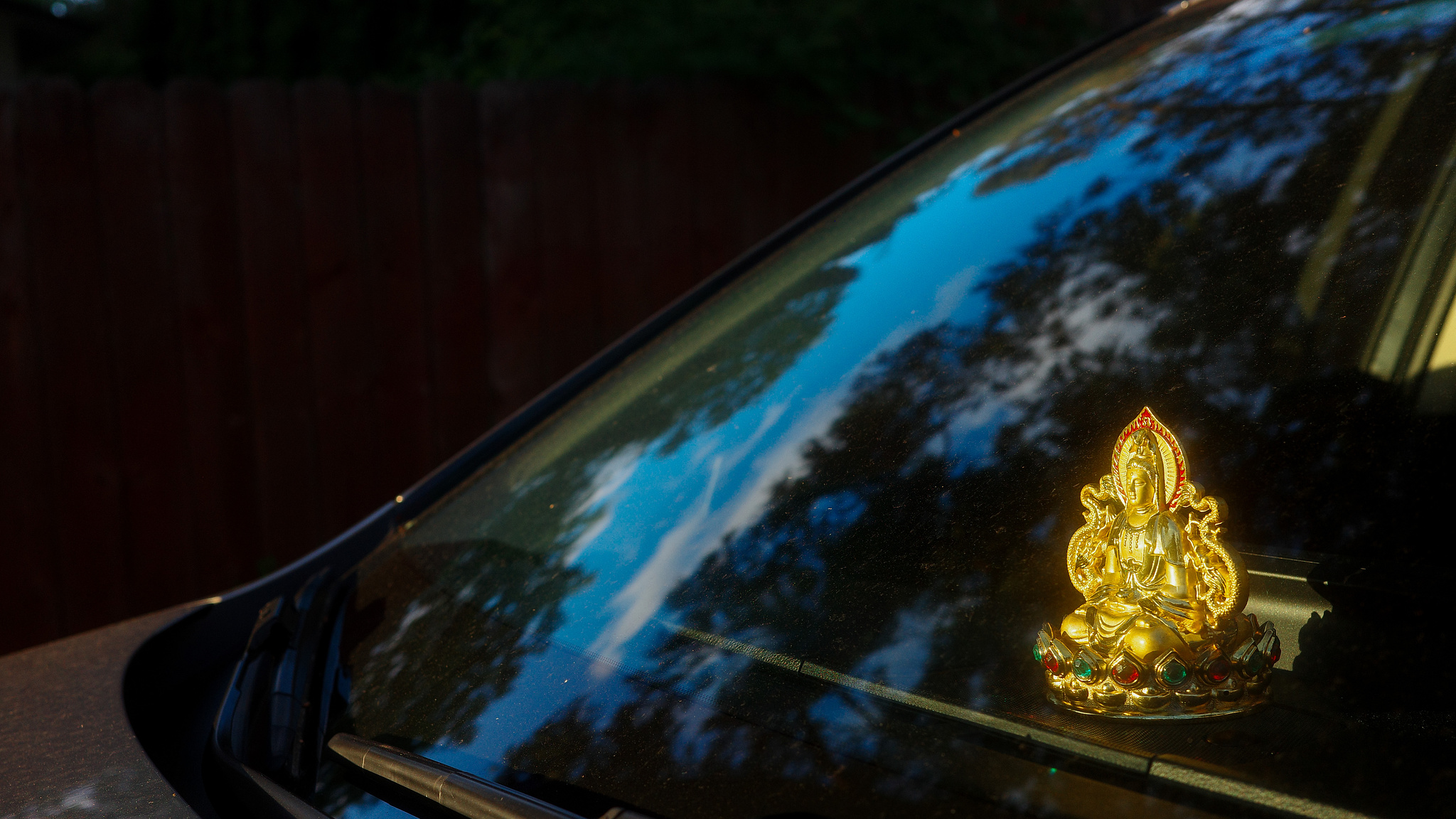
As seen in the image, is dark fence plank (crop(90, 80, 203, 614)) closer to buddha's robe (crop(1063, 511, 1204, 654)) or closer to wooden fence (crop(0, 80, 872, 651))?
wooden fence (crop(0, 80, 872, 651))

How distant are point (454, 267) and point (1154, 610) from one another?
3.78m

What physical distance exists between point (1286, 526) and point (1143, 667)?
236 mm

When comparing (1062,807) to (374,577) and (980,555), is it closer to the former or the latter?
(980,555)

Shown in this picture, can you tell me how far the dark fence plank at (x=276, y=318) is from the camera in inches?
157

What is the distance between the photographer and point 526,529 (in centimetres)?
133

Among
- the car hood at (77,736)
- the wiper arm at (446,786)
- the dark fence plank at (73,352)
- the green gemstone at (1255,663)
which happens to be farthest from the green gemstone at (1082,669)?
the dark fence plank at (73,352)

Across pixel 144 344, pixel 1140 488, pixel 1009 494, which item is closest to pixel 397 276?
pixel 144 344

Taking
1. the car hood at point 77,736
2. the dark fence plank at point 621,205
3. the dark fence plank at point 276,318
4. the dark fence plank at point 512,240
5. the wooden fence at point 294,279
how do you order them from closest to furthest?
the car hood at point 77,736 < the wooden fence at point 294,279 < the dark fence plank at point 276,318 < the dark fence plank at point 512,240 < the dark fence plank at point 621,205

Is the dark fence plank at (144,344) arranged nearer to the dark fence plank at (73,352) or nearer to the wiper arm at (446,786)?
the dark fence plank at (73,352)

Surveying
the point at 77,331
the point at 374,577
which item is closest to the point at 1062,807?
the point at 374,577

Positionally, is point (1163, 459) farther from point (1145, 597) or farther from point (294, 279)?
point (294, 279)

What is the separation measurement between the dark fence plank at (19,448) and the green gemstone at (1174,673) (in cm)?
407

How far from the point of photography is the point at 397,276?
13.9ft

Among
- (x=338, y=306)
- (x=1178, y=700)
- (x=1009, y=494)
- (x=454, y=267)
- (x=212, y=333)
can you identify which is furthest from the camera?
(x=454, y=267)
